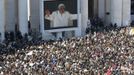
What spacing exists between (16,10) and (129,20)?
13.5m

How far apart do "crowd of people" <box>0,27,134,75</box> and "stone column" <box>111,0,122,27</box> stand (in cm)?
1093

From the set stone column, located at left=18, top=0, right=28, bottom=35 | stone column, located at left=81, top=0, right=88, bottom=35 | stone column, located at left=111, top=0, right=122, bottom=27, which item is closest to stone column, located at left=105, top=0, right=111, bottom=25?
stone column, located at left=111, top=0, right=122, bottom=27

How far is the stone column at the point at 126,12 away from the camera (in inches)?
2296

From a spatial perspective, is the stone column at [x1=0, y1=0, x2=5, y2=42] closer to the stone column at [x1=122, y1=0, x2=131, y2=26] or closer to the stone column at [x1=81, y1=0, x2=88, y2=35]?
the stone column at [x1=81, y1=0, x2=88, y2=35]

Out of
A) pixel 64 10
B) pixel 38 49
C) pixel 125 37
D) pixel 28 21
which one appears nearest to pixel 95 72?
pixel 38 49

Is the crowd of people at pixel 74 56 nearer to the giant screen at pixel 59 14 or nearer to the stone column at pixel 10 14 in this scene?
the giant screen at pixel 59 14

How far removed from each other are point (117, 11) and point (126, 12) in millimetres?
1288

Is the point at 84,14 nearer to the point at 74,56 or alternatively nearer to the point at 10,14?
the point at 10,14

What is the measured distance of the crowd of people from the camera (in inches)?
1233

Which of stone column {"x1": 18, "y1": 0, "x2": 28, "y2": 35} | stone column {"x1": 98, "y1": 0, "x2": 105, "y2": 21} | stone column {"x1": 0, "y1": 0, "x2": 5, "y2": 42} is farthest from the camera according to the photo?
stone column {"x1": 98, "y1": 0, "x2": 105, "y2": 21}

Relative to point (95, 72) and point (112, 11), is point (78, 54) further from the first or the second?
point (112, 11)

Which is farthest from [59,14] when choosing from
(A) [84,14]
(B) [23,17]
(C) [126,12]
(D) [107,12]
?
(D) [107,12]

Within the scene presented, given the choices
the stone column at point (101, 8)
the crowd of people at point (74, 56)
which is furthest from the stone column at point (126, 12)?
the crowd of people at point (74, 56)

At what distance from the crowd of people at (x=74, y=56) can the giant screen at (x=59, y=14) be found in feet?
18.5
